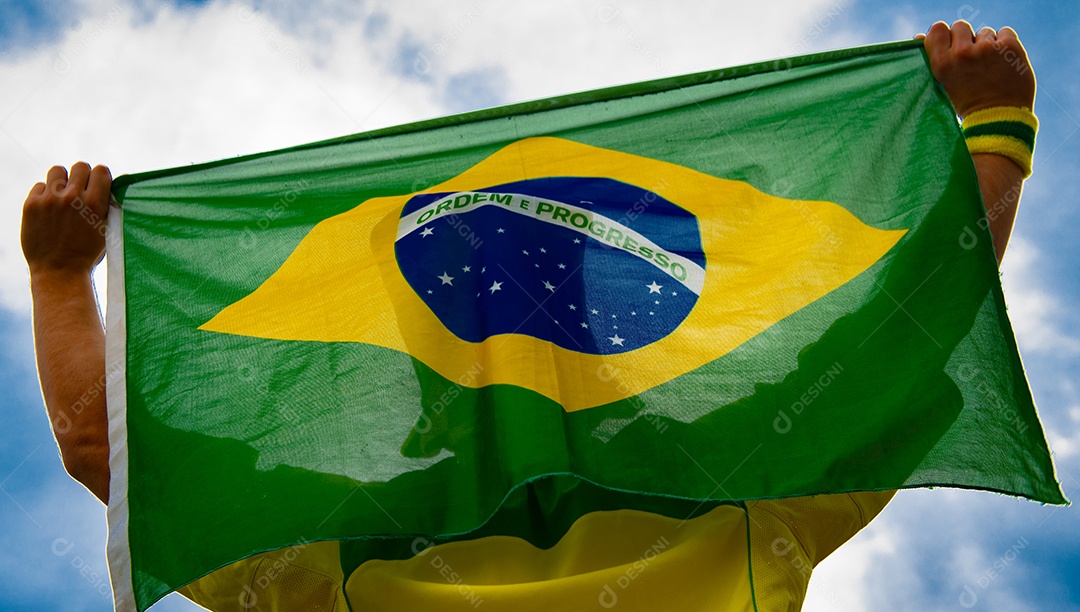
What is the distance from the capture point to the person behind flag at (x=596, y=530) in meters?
3.93

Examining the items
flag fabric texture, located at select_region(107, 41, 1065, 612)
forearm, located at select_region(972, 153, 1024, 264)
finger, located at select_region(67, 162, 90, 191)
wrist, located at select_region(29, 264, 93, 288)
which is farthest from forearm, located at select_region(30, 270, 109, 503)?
forearm, located at select_region(972, 153, 1024, 264)

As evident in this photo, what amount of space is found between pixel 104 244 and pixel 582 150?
79.2 inches

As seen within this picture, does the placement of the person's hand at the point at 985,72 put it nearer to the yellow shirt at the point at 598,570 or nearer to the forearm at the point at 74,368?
the yellow shirt at the point at 598,570

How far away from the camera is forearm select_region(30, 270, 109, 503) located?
162 inches

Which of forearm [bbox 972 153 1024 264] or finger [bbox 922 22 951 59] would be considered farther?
finger [bbox 922 22 951 59]

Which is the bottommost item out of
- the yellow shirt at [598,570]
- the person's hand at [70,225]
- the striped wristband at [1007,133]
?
the yellow shirt at [598,570]

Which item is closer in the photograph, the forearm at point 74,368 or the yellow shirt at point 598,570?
the yellow shirt at point 598,570

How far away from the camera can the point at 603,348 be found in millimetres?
4039

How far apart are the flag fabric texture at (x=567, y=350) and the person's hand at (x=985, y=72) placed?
0.36 ft

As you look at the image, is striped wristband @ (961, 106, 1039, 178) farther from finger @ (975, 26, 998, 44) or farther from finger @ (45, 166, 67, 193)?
finger @ (45, 166, 67, 193)

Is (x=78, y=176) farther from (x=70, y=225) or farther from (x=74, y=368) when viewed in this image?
(x=74, y=368)

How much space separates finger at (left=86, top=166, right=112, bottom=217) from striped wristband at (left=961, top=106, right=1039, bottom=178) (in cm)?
349

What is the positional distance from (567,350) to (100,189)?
2.13 meters

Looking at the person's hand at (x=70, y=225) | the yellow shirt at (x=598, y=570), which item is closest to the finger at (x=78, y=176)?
the person's hand at (x=70, y=225)
